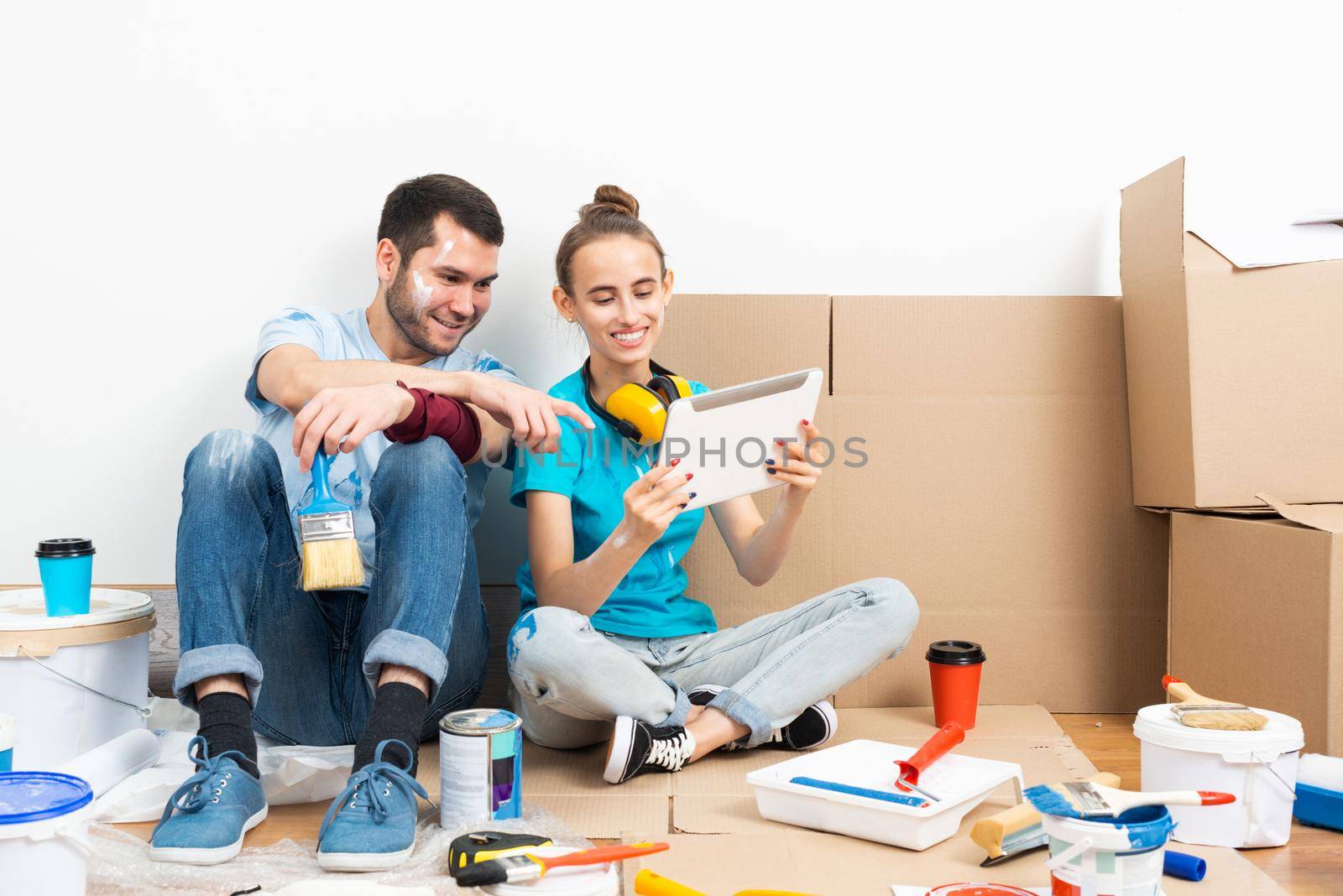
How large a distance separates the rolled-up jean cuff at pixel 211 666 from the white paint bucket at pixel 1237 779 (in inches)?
39.6

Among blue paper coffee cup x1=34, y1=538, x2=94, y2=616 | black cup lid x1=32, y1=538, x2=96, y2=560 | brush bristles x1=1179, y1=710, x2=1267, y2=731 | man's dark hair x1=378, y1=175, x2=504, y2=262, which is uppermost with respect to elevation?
man's dark hair x1=378, y1=175, x2=504, y2=262

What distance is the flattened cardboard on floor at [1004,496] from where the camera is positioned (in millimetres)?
1778

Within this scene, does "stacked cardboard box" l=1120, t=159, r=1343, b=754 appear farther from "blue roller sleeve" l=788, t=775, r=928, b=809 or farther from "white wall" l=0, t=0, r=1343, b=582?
"blue roller sleeve" l=788, t=775, r=928, b=809

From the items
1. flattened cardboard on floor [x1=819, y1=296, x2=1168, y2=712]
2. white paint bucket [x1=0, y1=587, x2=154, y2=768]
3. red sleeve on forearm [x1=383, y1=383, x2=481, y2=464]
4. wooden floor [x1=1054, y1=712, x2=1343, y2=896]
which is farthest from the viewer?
flattened cardboard on floor [x1=819, y1=296, x2=1168, y2=712]

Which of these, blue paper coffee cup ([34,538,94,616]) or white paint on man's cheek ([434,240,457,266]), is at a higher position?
white paint on man's cheek ([434,240,457,266])

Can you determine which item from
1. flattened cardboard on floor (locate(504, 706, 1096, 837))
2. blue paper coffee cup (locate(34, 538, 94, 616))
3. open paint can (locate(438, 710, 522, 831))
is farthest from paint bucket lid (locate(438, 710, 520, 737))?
blue paper coffee cup (locate(34, 538, 94, 616))

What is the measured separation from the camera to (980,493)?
1.79m

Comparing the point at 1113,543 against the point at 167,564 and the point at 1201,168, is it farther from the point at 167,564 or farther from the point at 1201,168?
the point at 167,564

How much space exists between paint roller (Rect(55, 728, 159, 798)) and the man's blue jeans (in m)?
0.15

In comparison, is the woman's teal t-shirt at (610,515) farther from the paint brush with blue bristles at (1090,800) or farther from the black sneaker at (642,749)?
the paint brush with blue bristles at (1090,800)

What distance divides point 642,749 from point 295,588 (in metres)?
0.49

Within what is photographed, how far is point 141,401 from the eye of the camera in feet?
6.00

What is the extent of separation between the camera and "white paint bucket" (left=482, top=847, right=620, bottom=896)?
0.97 m

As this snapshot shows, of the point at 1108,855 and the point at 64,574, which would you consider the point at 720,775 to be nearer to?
the point at 1108,855
